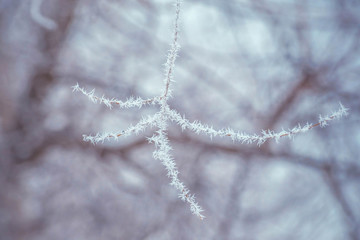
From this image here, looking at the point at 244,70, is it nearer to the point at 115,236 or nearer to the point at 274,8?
the point at 274,8

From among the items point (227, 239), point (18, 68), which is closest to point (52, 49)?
point (18, 68)

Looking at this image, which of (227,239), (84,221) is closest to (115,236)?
(84,221)

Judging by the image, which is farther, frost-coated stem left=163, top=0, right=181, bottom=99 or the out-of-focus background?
the out-of-focus background

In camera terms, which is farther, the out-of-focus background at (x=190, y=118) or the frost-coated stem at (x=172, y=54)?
the out-of-focus background at (x=190, y=118)

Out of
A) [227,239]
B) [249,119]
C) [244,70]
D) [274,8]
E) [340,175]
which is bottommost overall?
[227,239]

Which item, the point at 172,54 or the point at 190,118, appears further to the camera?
the point at 190,118

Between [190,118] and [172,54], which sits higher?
[190,118]

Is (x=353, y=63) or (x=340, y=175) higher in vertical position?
(x=353, y=63)
